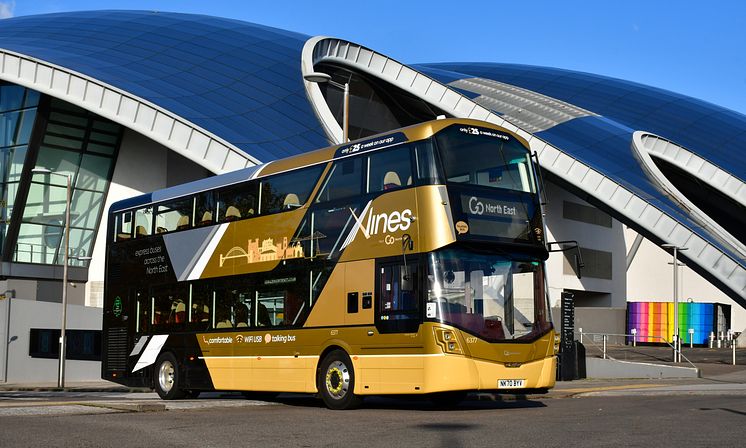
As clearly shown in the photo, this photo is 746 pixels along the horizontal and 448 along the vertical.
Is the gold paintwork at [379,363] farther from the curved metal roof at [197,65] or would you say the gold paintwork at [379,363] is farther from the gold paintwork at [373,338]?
the curved metal roof at [197,65]

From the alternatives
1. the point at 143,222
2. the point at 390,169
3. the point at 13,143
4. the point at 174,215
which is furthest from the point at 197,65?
the point at 390,169

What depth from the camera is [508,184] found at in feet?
59.6

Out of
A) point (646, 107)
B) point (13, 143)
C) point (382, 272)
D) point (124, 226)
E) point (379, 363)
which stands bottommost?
point (379, 363)

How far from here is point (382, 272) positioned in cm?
1803

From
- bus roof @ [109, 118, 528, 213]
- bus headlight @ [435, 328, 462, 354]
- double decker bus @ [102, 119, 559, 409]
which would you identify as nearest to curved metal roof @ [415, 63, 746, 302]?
bus roof @ [109, 118, 528, 213]

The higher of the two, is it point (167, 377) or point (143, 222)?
point (143, 222)

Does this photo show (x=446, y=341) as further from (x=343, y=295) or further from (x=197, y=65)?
(x=197, y=65)

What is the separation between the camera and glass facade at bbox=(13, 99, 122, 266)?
156 feet

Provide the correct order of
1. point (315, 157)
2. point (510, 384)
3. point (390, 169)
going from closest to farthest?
point (510, 384) → point (390, 169) → point (315, 157)

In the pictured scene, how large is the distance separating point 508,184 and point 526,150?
1108 mm

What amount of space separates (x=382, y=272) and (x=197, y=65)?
34.9 m

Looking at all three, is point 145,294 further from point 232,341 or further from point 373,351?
point 373,351

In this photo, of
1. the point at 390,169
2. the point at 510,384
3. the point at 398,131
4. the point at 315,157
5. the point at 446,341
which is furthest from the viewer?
the point at 315,157

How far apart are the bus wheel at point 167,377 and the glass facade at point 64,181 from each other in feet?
86.3
